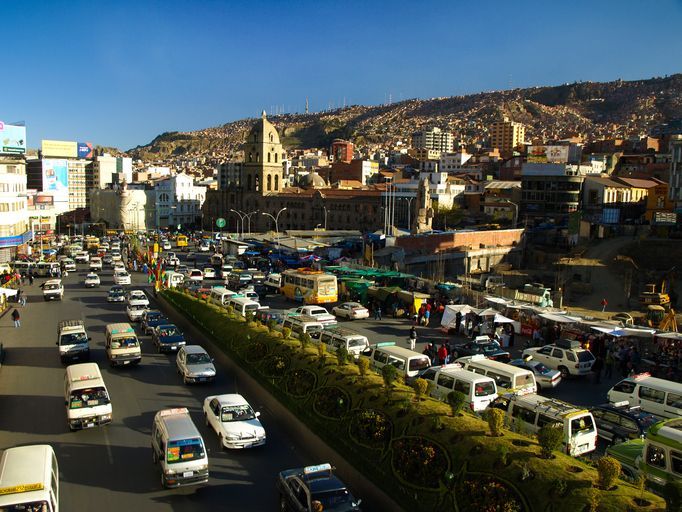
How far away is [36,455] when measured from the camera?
1142 cm

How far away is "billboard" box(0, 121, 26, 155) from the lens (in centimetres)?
7014

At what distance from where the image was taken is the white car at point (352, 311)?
30.5 m

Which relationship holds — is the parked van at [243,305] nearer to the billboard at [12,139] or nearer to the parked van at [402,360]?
the parked van at [402,360]

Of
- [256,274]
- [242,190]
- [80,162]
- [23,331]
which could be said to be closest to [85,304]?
[23,331]

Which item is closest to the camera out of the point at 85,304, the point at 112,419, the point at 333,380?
the point at 333,380

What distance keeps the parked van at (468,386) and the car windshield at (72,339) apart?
44.3ft

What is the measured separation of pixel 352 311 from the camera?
3061cm

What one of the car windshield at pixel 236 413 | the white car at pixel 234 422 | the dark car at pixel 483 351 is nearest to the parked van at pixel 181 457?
the white car at pixel 234 422

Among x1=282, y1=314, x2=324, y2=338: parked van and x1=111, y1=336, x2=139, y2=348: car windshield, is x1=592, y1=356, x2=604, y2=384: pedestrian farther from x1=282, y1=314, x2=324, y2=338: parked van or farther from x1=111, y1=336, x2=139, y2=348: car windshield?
x1=111, y1=336, x2=139, y2=348: car windshield

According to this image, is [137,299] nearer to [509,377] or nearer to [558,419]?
[509,377]

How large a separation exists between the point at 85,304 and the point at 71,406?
2277 cm

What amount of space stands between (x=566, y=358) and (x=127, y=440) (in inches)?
572

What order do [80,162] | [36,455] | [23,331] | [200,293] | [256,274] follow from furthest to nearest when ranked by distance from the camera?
[80,162] → [256,274] → [200,293] → [23,331] → [36,455]

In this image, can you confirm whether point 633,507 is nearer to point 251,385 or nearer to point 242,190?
point 251,385
